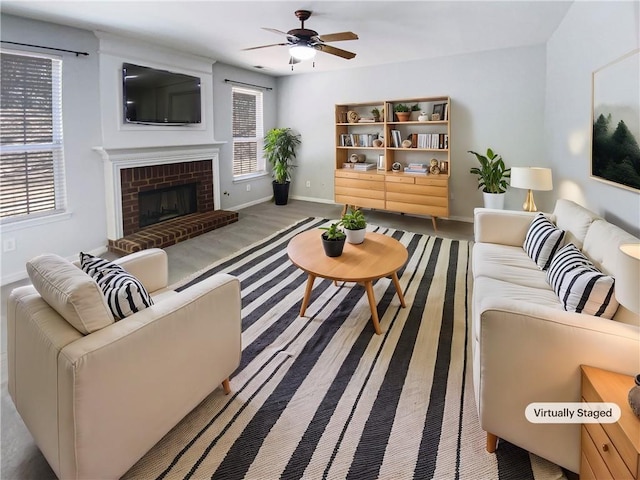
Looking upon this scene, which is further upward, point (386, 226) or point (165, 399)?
point (386, 226)

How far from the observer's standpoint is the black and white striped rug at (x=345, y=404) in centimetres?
148

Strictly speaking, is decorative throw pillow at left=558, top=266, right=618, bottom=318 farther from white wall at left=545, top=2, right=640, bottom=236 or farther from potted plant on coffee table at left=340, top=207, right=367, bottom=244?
potted plant on coffee table at left=340, top=207, right=367, bottom=244

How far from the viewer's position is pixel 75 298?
128cm

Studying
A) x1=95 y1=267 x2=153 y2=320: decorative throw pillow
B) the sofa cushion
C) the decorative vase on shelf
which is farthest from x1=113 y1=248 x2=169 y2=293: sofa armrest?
the decorative vase on shelf

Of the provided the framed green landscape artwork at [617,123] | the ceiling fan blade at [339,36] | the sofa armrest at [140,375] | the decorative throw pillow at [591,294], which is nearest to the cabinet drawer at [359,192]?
the ceiling fan blade at [339,36]

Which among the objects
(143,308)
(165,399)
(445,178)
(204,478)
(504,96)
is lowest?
(204,478)

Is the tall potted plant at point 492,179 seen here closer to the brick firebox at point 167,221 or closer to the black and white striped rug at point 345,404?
the black and white striped rug at point 345,404

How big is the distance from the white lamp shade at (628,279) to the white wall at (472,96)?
344cm

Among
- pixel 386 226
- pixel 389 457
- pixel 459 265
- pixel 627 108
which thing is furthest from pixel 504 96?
pixel 389 457

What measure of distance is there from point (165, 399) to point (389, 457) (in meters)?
0.93

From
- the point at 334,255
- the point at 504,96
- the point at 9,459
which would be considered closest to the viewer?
the point at 9,459

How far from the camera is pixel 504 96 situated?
4891 mm

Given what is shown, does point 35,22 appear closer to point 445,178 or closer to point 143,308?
point 143,308

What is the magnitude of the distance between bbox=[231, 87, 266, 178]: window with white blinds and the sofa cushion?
5025 millimetres
